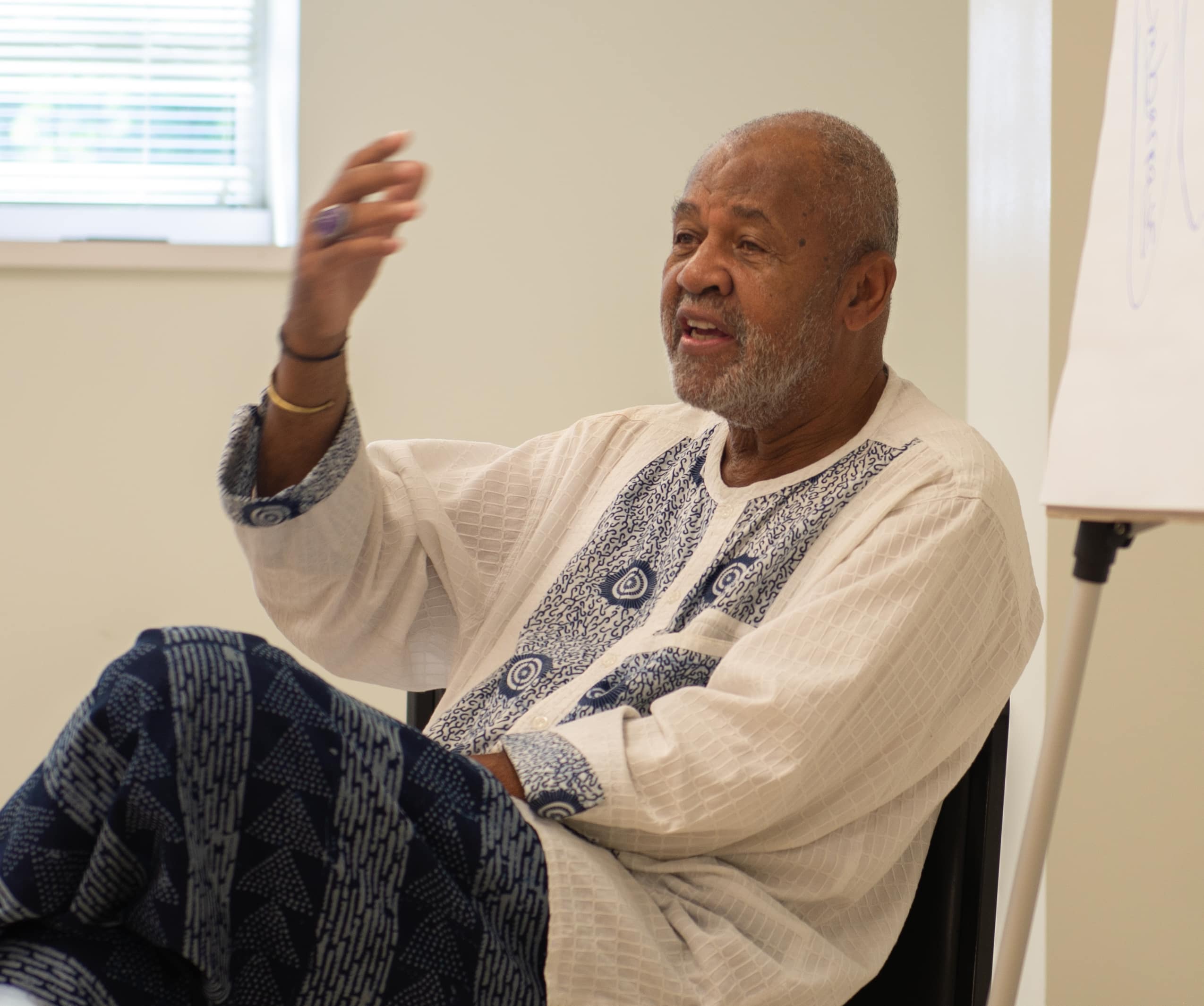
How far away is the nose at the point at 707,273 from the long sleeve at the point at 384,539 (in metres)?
0.35

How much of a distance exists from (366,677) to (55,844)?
2.66ft

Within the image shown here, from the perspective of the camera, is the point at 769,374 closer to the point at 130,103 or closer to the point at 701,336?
the point at 701,336

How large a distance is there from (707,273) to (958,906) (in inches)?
29.7

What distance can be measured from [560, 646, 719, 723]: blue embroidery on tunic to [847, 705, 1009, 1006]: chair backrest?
0.93 feet

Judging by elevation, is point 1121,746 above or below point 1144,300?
below

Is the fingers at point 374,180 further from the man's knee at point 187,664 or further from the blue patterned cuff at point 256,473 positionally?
the man's knee at point 187,664

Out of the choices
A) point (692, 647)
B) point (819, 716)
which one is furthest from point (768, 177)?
point (819, 716)

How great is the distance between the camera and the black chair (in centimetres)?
120

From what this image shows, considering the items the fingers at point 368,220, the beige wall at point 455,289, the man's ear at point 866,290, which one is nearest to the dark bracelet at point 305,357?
the fingers at point 368,220

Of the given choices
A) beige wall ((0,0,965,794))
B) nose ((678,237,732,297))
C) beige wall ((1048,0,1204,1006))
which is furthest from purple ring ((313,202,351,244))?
beige wall ((0,0,965,794))

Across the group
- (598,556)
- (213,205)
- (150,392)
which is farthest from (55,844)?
(213,205)

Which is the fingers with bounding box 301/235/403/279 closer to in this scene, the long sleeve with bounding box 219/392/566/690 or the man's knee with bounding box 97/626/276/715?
the long sleeve with bounding box 219/392/566/690

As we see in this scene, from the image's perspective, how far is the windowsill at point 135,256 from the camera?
104 inches

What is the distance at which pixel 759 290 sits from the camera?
4.85ft
